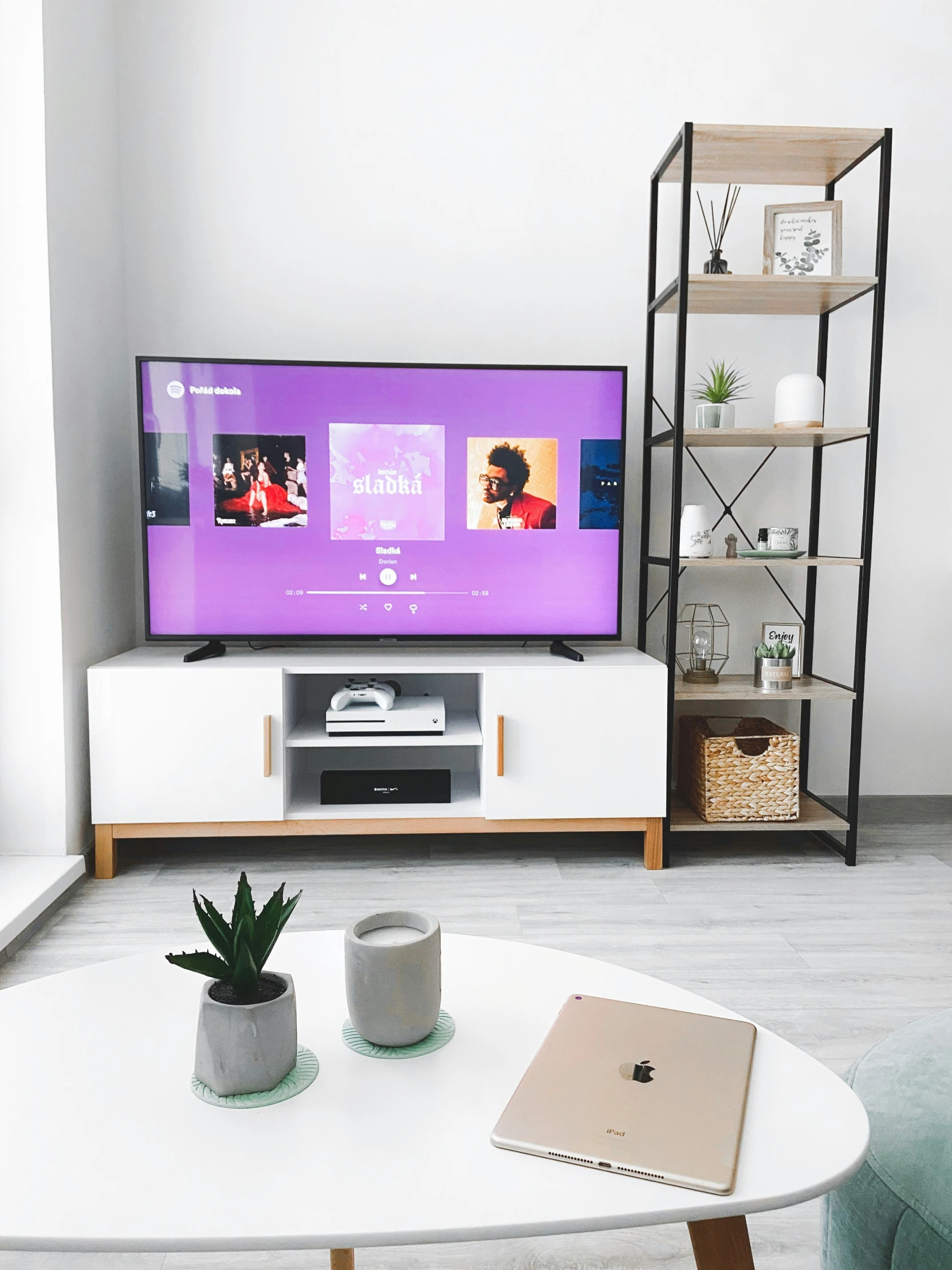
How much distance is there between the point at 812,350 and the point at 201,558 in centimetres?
204

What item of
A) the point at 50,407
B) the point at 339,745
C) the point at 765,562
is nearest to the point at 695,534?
the point at 765,562

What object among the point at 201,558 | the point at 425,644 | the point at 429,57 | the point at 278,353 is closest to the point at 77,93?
the point at 278,353

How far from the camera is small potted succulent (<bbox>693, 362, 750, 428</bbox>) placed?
264 cm

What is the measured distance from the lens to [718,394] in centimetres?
270

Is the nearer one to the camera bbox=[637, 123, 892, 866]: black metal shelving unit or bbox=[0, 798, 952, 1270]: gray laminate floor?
bbox=[0, 798, 952, 1270]: gray laminate floor

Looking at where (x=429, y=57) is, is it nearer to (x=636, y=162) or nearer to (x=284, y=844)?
(x=636, y=162)

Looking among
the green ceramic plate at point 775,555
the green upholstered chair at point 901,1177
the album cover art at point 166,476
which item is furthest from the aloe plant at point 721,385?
the green upholstered chair at point 901,1177

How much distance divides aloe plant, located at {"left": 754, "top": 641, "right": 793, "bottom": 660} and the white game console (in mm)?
967

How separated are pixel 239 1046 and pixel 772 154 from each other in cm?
265

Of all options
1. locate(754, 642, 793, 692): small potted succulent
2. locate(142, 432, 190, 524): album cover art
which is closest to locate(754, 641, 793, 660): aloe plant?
locate(754, 642, 793, 692): small potted succulent

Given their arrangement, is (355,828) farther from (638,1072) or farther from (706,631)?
(638,1072)

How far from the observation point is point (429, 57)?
288cm

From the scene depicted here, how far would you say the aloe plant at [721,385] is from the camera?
271cm

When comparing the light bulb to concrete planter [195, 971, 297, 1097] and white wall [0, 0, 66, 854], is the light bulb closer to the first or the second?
white wall [0, 0, 66, 854]
